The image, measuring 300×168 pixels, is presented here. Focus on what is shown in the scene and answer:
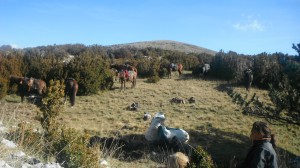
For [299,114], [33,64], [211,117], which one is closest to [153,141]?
[299,114]

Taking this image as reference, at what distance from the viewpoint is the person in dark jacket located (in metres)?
4.95

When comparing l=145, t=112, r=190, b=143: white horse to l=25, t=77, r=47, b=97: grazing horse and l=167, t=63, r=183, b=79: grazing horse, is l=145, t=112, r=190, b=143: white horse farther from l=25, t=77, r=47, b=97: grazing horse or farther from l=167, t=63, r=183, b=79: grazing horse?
l=167, t=63, r=183, b=79: grazing horse

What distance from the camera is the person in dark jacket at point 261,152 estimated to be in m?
4.95

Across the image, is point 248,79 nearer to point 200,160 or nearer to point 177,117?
point 177,117

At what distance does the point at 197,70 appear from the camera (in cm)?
3094

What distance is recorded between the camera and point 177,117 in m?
17.2

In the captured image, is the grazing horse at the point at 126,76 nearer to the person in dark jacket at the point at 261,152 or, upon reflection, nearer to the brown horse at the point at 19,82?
the brown horse at the point at 19,82

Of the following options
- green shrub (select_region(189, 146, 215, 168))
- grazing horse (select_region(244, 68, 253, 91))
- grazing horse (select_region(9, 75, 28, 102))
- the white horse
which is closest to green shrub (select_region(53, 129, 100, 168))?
green shrub (select_region(189, 146, 215, 168))

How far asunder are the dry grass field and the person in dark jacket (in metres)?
4.86

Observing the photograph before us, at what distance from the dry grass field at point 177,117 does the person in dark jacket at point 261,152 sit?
4855mm

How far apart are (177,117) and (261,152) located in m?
12.2

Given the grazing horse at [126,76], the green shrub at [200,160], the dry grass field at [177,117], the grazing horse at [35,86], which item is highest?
the grazing horse at [126,76]

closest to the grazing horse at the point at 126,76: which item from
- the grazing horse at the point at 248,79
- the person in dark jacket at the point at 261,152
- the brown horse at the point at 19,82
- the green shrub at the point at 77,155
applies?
the brown horse at the point at 19,82

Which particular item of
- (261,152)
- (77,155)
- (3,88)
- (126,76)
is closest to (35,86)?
(3,88)
